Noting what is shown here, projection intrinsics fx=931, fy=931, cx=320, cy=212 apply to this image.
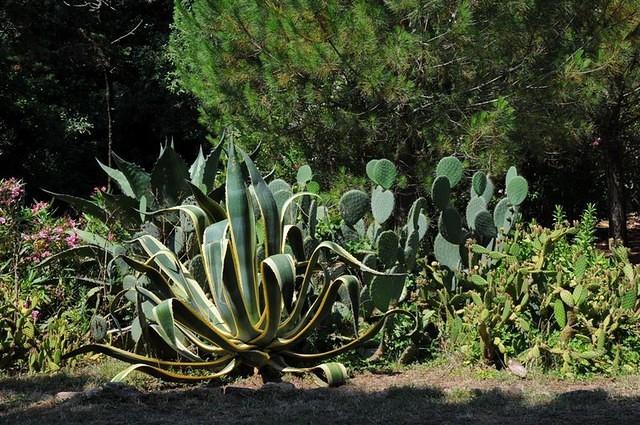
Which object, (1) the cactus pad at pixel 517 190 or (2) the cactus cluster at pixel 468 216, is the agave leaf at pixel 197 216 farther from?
(1) the cactus pad at pixel 517 190

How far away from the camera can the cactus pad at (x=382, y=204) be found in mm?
7359

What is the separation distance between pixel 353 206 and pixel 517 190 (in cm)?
129

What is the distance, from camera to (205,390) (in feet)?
19.0

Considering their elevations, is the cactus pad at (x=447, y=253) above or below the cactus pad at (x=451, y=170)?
below

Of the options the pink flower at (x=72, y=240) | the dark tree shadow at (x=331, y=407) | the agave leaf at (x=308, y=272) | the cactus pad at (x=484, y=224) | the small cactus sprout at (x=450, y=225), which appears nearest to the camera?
the dark tree shadow at (x=331, y=407)

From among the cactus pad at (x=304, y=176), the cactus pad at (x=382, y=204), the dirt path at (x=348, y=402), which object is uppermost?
the cactus pad at (x=304, y=176)

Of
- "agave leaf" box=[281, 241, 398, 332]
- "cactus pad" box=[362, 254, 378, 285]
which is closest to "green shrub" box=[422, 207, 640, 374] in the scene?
"cactus pad" box=[362, 254, 378, 285]

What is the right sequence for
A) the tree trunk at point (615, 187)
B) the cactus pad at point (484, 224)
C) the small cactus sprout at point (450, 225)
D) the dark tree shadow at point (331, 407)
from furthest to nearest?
the tree trunk at point (615, 187) → the cactus pad at point (484, 224) → the small cactus sprout at point (450, 225) → the dark tree shadow at point (331, 407)

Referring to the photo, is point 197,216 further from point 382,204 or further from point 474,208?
point 474,208

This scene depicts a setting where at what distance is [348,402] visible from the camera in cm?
546

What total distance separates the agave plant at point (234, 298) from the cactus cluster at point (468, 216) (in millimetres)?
1165

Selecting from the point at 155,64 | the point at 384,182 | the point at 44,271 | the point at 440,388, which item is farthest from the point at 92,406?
the point at 155,64

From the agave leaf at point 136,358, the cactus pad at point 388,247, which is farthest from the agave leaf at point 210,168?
the agave leaf at point 136,358

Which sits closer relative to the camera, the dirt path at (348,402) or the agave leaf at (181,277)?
the dirt path at (348,402)
